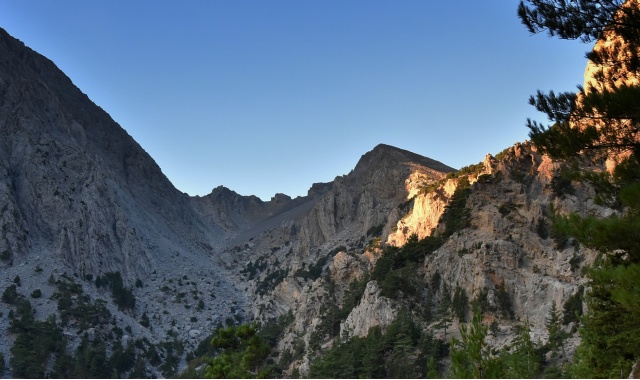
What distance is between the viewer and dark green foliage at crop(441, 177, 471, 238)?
235ft

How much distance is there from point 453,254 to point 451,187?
59.0 feet

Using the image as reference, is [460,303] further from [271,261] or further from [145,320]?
[271,261]

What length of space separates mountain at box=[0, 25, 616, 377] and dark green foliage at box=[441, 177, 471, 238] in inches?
12.8

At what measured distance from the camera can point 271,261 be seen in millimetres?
172250

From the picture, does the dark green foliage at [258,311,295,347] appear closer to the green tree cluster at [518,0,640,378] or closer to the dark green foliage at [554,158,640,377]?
the dark green foliage at [554,158,640,377]

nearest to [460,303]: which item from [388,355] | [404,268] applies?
[388,355]

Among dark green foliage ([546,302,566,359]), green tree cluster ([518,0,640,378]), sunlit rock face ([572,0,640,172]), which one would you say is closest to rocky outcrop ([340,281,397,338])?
dark green foliage ([546,302,566,359])

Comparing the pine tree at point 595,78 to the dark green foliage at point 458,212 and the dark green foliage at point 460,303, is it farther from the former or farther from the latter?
the dark green foliage at point 458,212

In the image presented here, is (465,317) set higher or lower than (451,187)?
lower

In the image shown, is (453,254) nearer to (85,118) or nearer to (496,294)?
(496,294)

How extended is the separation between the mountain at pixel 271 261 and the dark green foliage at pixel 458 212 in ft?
1.07

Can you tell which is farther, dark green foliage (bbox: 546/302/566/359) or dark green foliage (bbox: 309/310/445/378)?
dark green foliage (bbox: 309/310/445/378)

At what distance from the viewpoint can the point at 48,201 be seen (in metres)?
130

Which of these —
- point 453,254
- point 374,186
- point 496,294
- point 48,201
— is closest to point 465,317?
point 496,294
